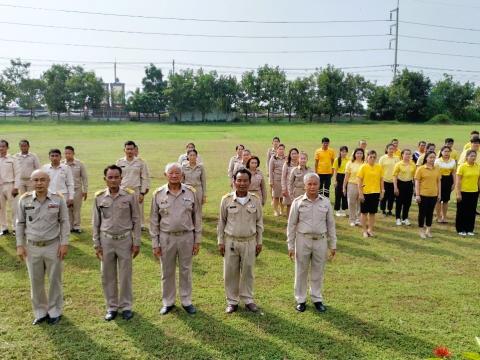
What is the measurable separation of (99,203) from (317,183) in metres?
2.72

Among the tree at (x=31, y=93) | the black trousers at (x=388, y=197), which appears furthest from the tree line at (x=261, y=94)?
the black trousers at (x=388, y=197)

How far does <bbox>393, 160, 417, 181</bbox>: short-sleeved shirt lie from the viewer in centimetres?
964

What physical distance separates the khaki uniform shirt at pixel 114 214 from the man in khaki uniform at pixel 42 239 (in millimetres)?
376

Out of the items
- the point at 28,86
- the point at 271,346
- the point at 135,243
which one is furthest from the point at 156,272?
the point at 28,86

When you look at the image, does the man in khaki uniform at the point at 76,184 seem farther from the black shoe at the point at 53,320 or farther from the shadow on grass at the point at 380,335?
the shadow on grass at the point at 380,335

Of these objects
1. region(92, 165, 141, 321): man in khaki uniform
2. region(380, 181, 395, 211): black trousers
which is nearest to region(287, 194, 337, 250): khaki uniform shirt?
region(92, 165, 141, 321): man in khaki uniform

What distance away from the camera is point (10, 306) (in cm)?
579

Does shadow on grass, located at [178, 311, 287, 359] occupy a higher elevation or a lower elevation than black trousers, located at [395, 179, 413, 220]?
lower

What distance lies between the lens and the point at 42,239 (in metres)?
5.24

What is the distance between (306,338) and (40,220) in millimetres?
3394

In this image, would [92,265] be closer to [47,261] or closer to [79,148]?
[47,261]

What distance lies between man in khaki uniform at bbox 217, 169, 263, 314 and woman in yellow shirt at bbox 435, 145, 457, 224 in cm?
620

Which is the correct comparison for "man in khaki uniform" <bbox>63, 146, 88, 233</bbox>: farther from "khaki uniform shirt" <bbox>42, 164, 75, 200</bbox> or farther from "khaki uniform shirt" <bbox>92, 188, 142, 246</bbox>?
"khaki uniform shirt" <bbox>92, 188, 142, 246</bbox>

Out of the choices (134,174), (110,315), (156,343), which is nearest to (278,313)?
(156,343)
